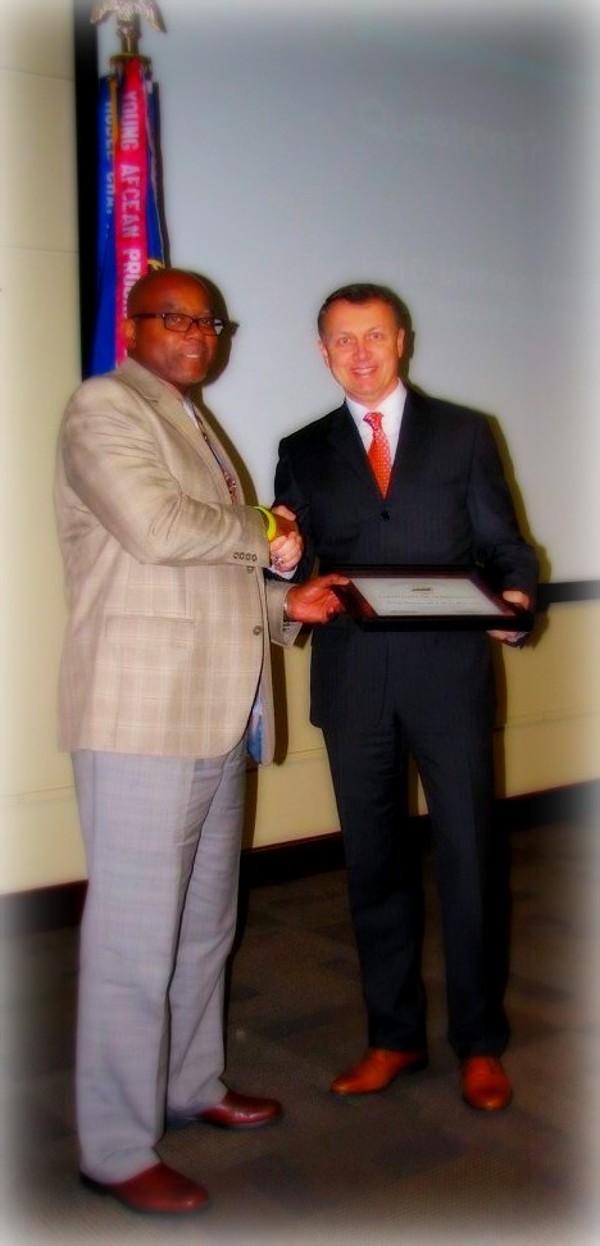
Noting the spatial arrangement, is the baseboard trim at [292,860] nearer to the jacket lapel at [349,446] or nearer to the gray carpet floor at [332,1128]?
the gray carpet floor at [332,1128]

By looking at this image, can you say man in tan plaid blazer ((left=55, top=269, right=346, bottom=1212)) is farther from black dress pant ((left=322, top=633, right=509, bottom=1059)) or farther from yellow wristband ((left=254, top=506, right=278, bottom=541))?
black dress pant ((left=322, top=633, right=509, bottom=1059))

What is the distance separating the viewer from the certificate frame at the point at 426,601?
2.09 meters

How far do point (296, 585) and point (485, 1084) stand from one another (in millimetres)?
1092

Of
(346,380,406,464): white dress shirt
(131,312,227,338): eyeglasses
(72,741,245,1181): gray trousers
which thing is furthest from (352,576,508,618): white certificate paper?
(131,312,227,338): eyeglasses

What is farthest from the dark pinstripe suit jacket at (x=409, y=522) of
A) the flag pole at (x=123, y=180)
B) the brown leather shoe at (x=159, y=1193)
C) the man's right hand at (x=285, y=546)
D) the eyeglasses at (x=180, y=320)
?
the flag pole at (x=123, y=180)

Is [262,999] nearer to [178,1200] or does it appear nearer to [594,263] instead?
[178,1200]

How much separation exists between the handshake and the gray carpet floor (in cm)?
102

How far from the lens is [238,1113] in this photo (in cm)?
226

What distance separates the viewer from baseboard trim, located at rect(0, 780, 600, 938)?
350cm

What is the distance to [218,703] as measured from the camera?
196 cm

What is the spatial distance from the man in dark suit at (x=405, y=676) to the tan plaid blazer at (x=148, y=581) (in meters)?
0.39

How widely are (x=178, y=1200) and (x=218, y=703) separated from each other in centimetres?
84

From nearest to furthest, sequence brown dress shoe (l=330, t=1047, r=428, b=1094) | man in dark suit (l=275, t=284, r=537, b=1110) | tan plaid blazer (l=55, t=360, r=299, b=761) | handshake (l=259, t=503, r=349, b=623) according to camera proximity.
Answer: tan plaid blazer (l=55, t=360, r=299, b=761), handshake (l=259, t=503, r=349, b=623), man in dark suit (l=275, t=284, r=537, b=1110), brown dress shoe (l=330, t=1047, r=428, b=1094)

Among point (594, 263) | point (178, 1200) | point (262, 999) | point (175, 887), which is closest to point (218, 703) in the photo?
point (175, 887)
